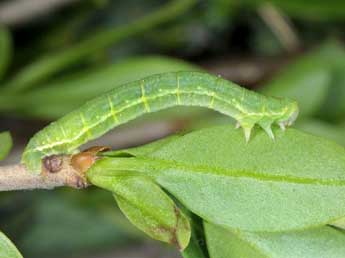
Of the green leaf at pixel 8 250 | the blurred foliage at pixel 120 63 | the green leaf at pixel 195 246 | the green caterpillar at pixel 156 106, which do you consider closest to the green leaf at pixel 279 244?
the green leaf at pixel 195 246

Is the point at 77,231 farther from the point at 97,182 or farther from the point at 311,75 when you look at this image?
the point at 97,182

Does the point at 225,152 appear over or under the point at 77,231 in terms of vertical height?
over

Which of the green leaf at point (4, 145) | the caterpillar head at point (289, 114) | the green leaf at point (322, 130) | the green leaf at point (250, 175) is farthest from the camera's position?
the green leaf at point (322, 130)

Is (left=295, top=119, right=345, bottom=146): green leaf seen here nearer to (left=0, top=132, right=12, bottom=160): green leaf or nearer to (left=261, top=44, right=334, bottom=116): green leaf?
(left=261, top=44, right=334, bottom=116): green leaf

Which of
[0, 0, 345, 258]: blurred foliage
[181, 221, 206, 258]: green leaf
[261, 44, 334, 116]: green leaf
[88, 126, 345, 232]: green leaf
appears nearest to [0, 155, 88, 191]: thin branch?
[88, 126, 345, 232]: green leaf

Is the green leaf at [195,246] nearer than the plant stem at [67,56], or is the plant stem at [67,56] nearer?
the green leaf at [195,246]

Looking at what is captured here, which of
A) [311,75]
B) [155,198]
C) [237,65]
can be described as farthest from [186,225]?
[237,65]

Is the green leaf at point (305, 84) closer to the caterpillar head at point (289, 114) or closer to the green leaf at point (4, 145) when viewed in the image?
the caterpillar head at point (289, 114)

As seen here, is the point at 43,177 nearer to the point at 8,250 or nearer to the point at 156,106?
the point at 8,250
